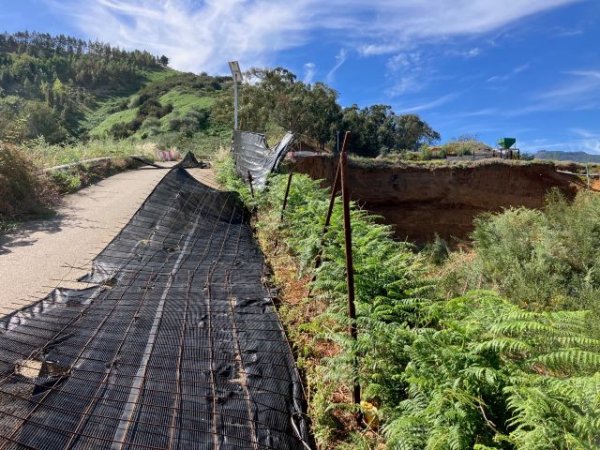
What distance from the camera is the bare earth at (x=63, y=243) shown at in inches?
215

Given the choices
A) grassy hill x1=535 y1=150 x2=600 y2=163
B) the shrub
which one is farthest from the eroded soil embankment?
the shrub

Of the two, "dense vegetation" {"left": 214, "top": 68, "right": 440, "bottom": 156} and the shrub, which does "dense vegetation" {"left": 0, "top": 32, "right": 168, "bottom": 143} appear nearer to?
"dense vegetation" {"left": 214, "top": 68, "right": 440, "bottom": 156}

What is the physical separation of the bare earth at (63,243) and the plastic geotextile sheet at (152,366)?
0.43 meters

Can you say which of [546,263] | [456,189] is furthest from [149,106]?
[546,263]

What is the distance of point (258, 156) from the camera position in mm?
12023

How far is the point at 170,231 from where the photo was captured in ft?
25.5

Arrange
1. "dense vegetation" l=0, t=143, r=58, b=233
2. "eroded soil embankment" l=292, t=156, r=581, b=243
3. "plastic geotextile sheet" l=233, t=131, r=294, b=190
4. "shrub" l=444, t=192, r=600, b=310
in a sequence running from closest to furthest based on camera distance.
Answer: "shrub" l=444, t=192, r=600, b=310 < "dense vegetation" l=0, t=143, r=58, b=233 < "plastic geotextile sheet" l=233, t=131, r=294, b=190 < "eroded soil embankment" l=292, t=156, r=581, b=243

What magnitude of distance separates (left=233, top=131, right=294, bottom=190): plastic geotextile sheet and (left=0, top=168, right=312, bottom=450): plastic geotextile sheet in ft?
16.6

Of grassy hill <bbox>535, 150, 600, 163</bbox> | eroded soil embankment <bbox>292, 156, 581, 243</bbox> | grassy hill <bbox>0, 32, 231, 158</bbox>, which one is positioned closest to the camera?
eroded soil embankment <bbox>292, 156, 581, 243</bbox>

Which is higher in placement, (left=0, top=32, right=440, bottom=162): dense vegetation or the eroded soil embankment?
(left=0, top=32, right=440, bottom=162): dense vegetation

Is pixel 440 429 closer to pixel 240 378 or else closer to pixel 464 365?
pixel 464 365

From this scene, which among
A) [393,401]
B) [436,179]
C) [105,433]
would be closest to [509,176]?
[436,179]

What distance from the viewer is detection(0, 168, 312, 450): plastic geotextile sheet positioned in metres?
2.94

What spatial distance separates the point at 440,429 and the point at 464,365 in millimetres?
589
